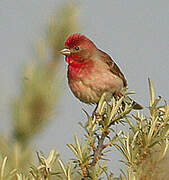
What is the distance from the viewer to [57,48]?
2682mm

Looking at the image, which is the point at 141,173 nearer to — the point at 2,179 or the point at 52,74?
the point at 2,179

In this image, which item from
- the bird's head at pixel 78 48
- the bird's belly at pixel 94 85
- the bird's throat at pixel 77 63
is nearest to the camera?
the bird's belly at pixel 94 85

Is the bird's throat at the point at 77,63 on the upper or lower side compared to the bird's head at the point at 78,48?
lower

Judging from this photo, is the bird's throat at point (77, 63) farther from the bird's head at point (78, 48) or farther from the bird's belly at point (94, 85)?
the bird's belly at point (94, 85)

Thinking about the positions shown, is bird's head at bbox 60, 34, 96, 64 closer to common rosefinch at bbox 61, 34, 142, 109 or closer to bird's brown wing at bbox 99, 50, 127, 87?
common rosefinch at bbox 61, 34, 142, 109

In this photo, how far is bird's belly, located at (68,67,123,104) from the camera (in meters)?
3.99

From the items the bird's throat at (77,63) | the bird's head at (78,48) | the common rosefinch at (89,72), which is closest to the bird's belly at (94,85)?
the common rosefinch at (89,72)

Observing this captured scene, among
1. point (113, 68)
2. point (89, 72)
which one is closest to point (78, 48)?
point (89, 72)

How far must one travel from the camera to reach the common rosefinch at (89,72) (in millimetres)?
4004

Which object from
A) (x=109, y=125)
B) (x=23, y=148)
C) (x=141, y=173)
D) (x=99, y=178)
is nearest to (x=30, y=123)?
(x=23, y=148)

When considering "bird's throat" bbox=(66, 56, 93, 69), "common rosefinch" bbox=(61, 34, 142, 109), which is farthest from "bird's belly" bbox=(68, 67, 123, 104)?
"bird's throat" bbox=(66, 56, 93, 69)

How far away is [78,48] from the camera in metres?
4.39

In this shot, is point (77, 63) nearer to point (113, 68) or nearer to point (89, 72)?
→ point (89, 72)

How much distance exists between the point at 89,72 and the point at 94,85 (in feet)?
0.87
